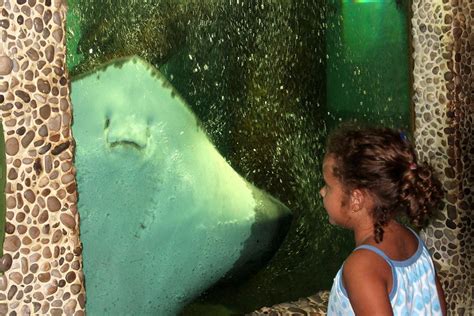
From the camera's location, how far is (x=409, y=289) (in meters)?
1.88

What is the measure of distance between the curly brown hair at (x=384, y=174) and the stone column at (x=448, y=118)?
2.33m

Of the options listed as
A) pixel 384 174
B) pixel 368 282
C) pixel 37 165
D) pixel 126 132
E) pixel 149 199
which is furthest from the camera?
pixel 149 199

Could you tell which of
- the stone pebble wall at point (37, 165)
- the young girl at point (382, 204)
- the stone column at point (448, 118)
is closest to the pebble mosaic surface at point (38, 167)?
the stone pebble wall at point (37, 165)

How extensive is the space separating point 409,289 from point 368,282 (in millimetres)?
175

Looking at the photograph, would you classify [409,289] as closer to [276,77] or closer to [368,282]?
[368,282]

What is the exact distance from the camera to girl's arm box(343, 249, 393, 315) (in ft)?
5.64

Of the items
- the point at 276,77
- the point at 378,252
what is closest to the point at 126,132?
the point at 276,77

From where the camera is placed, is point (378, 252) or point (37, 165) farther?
point (37, 165)

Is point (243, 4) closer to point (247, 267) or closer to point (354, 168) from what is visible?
point (247, 267)

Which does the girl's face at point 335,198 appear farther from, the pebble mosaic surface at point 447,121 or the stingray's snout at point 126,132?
the pebble mosaic surface at point 447,121

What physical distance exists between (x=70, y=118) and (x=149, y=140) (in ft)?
2.39

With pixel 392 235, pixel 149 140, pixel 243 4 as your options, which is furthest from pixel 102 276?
pixel 392 235

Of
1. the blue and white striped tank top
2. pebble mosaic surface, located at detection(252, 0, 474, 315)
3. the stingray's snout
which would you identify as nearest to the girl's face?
the blue and white striped tank top

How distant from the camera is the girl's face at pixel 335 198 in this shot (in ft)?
6.24
